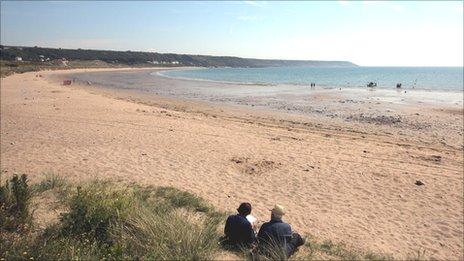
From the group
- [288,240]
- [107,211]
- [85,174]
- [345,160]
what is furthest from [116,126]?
[288,240]

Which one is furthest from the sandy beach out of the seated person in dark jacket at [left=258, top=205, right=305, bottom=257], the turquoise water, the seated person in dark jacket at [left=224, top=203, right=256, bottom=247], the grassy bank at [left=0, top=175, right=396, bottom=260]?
the turquoise water

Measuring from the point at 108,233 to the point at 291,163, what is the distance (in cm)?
731

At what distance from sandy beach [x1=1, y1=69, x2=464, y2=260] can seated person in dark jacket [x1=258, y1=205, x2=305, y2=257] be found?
148cm

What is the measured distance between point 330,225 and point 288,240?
7.39 feet

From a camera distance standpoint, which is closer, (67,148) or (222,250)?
(222,250)

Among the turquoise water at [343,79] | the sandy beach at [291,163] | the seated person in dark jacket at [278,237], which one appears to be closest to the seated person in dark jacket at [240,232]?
the seated person in dark jacket at [278,237]

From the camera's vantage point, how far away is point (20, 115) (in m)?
19.3

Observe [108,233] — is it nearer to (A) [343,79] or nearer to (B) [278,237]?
(B) [278,237]

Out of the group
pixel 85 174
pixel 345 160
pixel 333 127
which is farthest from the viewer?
pixel 333 127

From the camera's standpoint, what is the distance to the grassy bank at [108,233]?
212 inches

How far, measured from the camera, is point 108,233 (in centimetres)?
599

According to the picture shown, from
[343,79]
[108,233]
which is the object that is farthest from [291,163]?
[343,79]

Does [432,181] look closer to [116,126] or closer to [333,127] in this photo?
[333,127]

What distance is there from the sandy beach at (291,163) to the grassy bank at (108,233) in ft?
5.57
